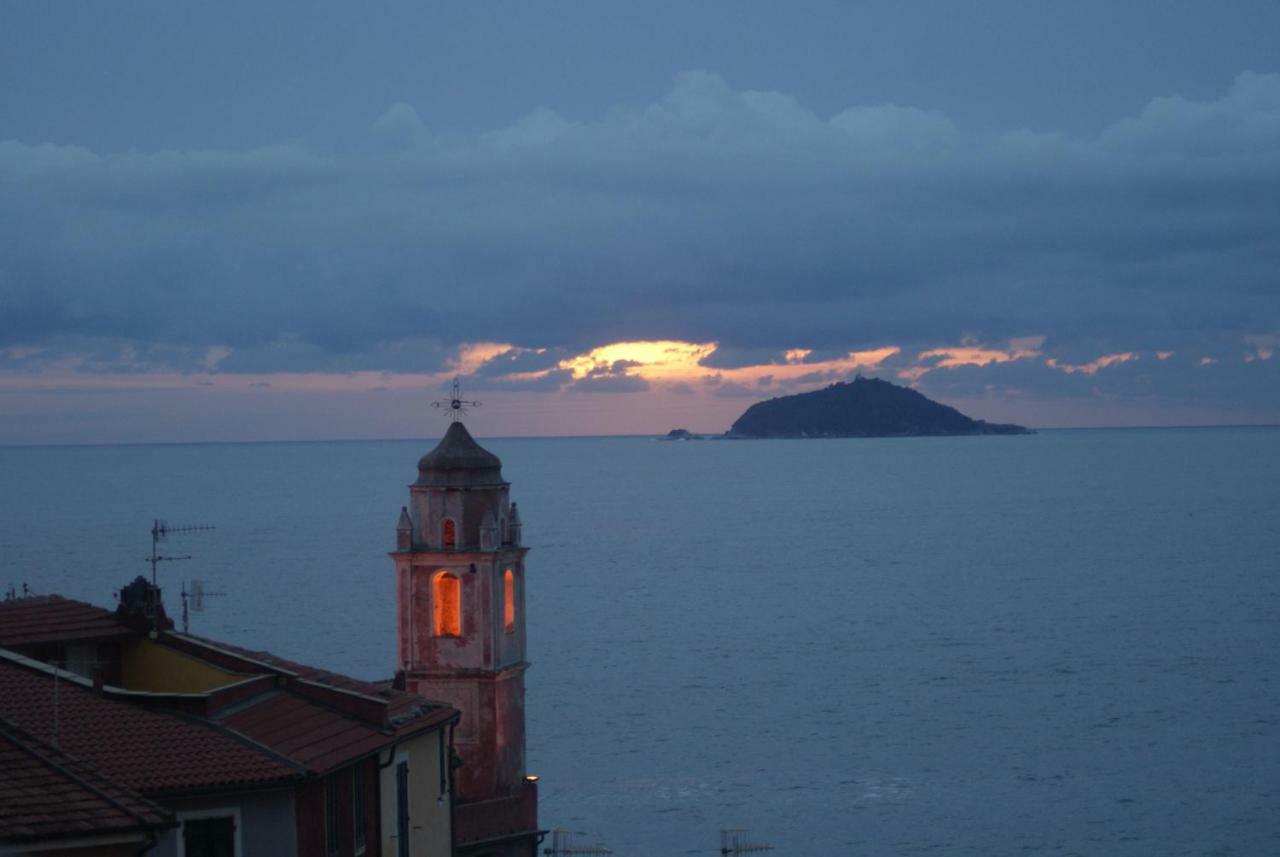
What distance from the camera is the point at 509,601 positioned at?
37750 millimetres

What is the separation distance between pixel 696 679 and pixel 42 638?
56.2 m

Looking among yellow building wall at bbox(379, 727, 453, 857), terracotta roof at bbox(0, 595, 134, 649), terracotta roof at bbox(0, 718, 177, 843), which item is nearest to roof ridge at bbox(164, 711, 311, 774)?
yellow building wall at bbox(379, 727, 453, 857)

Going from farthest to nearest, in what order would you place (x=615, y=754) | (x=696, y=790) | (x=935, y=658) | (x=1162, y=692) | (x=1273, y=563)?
(x=1273, y=563) → (x=935, y=658) → (x=1162, y=692) → (x=615, y=754) → (x=696, y=790)

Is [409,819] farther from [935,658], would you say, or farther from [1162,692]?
[935,658]

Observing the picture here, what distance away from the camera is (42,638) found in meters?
22.7

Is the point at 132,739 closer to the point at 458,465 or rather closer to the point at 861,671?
the point at 458,465

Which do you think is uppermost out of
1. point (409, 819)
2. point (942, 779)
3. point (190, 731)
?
point (190, 731)

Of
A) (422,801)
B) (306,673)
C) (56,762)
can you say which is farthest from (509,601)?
(56,762)

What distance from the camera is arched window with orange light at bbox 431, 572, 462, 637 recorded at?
36938 mm

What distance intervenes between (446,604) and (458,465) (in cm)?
320

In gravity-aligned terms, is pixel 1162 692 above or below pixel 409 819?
below

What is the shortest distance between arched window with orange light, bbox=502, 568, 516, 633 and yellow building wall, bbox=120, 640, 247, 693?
1361cm

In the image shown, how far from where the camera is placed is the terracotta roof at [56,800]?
1238 centimetres

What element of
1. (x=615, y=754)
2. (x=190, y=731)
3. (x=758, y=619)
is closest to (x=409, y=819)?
(x=190, y=731)
